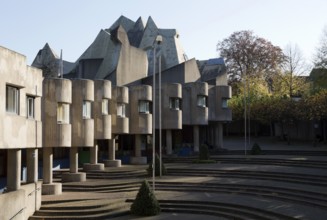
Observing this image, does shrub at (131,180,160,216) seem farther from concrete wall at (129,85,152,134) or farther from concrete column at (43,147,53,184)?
concrete wall at (129,85,152,134)

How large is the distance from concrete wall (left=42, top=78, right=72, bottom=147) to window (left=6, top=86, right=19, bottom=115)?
5.24m

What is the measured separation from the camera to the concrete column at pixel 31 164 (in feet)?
70.5

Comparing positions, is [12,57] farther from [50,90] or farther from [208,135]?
[208,135]

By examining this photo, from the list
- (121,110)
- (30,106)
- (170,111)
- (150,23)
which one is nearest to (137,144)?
(121,110)

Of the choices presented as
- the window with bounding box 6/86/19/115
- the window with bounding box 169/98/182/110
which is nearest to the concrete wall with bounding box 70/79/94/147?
the window with bounding box 6/86/19/115

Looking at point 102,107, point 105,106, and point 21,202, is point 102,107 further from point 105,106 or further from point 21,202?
point 21,202

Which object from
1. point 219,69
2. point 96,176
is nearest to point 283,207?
point 96,176

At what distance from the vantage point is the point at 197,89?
41.6 meters

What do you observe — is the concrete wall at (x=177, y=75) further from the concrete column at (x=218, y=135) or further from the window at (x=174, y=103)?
the concrete column at (x=218, y=135)

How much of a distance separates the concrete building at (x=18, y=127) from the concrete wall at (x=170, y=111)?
728 inches

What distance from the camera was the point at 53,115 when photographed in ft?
75.9

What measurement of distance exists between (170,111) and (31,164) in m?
18.9

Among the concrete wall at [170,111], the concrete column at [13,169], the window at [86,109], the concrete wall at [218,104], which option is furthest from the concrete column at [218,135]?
the concrete column at [13,169]

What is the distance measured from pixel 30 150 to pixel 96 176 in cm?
918
